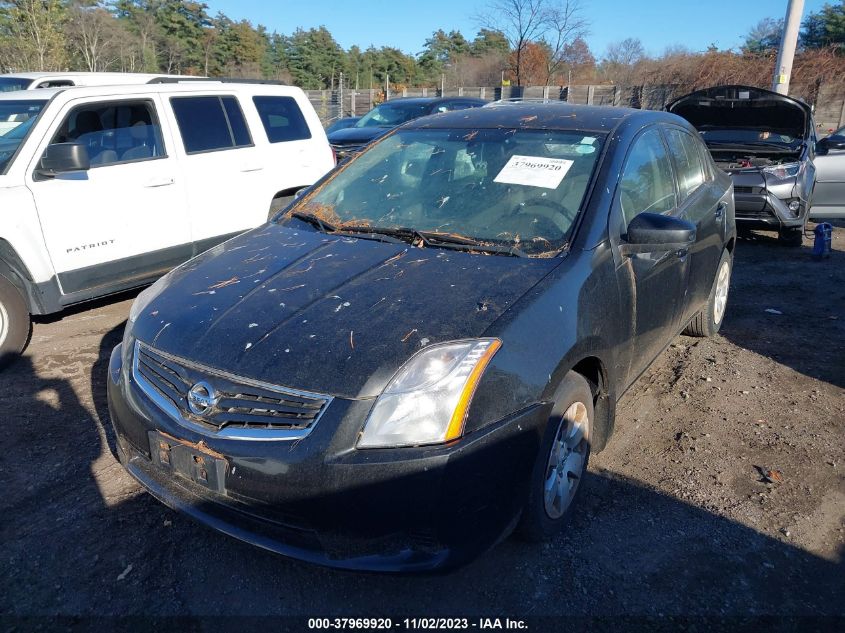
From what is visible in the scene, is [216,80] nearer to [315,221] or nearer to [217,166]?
[217,166]

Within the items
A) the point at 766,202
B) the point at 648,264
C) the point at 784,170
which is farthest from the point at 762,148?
the point at 648,264

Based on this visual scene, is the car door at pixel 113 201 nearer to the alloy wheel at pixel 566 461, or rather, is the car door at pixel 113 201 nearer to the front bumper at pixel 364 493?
the front bumper at pixel 364 493

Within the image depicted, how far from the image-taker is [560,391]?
2498 millimetres

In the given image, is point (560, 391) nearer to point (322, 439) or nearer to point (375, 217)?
point (322, 439)

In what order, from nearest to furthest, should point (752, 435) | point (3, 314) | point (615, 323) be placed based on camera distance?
1. point (615, 323)
2. point (752, 435)
3. point (3, 314)

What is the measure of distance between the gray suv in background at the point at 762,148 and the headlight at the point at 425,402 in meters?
6.86

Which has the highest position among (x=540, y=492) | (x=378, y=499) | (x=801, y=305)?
(x=378, y=499)

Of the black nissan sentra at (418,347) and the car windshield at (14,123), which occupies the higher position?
the car windshield at (14,123)

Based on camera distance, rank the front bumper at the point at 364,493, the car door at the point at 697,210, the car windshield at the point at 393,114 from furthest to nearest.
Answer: the car windshield at the point at 393,114
the car door at the point at 697,210
the front bumper at the point at 364,493

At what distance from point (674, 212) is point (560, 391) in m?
1.83

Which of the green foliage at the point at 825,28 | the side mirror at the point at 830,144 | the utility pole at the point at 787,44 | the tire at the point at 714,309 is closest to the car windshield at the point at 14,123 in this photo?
the tire at the point at 714,309

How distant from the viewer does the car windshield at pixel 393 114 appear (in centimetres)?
1252

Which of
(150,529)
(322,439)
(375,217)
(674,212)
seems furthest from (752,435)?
(150,529)

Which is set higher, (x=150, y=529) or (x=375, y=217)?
(x=375, y=217)
